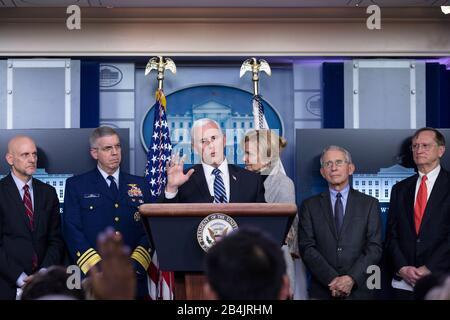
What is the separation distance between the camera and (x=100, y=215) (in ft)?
16.2

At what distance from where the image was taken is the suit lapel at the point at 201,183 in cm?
408

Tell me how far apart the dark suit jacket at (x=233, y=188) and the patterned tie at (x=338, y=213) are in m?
0.84

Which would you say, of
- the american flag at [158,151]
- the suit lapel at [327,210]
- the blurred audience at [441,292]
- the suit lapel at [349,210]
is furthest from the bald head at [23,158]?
the blurred audience at [441,292]

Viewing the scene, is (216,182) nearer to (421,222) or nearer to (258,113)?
(421,222)

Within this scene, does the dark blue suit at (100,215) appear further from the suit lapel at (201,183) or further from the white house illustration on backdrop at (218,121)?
the white house illustration on backdrop at (218,121)

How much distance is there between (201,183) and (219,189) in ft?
0.34

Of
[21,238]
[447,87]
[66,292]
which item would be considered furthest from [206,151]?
[447,87]

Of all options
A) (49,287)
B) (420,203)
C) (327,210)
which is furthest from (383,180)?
(49,287)

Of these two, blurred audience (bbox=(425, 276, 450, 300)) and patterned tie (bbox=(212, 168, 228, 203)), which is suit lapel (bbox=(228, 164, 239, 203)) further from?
blurred audience (bbox=(425, 276, 450, 300))

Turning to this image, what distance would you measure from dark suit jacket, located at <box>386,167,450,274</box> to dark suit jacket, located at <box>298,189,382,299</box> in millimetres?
221

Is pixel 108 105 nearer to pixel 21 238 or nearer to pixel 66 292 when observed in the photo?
pixel 21 238

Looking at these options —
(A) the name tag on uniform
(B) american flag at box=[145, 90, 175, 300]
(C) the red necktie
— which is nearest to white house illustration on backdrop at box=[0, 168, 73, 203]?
(B) american flag at box=[145, 90, 175, 300]

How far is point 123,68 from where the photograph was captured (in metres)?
6.38
